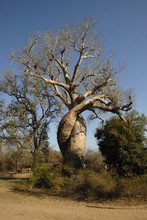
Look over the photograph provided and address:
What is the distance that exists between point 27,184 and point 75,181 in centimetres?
261

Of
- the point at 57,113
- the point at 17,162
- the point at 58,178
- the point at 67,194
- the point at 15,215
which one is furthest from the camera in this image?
the point at 17,162

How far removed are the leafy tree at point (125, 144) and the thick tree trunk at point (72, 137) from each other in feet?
7.10

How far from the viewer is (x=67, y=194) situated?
9.70 metres

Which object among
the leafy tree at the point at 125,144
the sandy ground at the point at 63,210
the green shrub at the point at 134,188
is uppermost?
the leafy tree at the point at 125,144

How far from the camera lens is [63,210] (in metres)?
7.16

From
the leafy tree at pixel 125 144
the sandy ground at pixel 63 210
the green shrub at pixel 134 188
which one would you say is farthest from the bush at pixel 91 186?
the leafy tree at pixel 125 144

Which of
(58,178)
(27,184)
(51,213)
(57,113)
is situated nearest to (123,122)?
(58,178)

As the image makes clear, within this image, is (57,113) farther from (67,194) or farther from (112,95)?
(67,194)

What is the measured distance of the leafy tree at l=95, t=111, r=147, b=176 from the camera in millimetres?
11352

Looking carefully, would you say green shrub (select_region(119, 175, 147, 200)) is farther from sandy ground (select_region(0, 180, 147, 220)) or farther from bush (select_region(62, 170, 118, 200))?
sandy ground (select_region(0, 180, 147, 220))

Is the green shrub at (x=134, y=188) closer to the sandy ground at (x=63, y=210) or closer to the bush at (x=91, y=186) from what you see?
the bush at (x=91, y=186)

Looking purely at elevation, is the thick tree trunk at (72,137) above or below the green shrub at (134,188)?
above

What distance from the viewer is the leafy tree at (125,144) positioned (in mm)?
11352

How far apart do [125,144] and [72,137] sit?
14.3 feet
